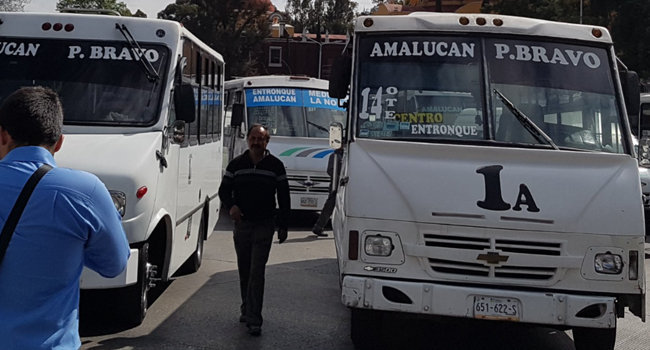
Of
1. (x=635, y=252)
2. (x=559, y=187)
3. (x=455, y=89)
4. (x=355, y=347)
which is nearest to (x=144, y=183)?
(x=355, y=347)

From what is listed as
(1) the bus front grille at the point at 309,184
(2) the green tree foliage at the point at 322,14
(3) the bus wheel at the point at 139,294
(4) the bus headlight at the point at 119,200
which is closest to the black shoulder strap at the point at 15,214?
(4) the bus headlight at the point at 119,200

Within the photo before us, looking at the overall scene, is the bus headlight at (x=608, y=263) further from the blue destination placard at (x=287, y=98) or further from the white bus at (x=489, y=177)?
the blue destination placard at (x=287, y=98)

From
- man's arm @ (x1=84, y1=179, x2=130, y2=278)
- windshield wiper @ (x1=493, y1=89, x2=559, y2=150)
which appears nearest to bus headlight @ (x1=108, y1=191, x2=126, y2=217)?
windshield wiper @ (x1=493, y1=89, x2=559, y2=150)

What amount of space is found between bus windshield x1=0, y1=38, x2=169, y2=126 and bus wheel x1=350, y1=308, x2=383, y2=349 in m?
2.68

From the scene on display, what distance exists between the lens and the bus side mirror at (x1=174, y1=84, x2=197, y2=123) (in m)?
7.98

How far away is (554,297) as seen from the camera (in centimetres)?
602

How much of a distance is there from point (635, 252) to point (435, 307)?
146cm

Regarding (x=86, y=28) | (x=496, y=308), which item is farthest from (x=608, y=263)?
(x=86, y=28)

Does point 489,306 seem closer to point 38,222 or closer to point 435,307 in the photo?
point 435,307

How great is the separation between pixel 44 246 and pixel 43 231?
5 cm

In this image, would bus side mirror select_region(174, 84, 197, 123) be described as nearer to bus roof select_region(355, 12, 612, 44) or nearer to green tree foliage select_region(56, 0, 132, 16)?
bus roof select_region(355, 12, 612, 44)

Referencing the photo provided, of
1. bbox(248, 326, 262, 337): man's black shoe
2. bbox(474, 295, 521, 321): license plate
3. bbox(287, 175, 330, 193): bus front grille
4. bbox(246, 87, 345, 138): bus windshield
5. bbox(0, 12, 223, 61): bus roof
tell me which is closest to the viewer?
bbox(474, 295, 521, 321): license plate

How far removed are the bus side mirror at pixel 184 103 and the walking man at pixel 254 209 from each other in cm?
68

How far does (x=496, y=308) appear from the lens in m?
6.04
